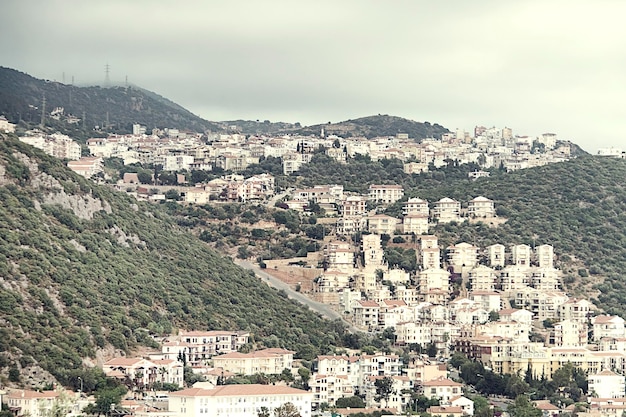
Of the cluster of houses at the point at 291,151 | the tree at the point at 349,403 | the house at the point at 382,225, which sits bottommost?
the tree at the point at 349,403

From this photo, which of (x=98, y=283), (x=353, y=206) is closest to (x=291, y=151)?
(x=353, y=206)

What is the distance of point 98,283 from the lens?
60.7m

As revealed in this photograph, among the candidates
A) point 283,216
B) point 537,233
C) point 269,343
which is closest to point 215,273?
point 269,343

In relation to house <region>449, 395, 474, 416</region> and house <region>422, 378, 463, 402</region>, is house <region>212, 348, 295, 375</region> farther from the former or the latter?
house <region>449, 395, 474, 416</region>

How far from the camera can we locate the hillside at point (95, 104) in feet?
370

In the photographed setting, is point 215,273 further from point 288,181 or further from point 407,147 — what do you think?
point 407,147

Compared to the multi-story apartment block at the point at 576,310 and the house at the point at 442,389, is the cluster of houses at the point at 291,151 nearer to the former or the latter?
the multi-story apartment block at the point at 576,310

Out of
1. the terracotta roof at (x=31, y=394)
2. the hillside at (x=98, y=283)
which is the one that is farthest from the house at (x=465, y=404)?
the terracotta roof at (x=31, y=394)

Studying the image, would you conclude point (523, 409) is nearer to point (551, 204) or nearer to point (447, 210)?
point (447, 210)

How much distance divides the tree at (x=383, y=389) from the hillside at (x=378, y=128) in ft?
215

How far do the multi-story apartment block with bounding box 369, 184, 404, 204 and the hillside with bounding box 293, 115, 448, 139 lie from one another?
1262 inches

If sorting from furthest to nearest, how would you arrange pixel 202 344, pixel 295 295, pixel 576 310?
1. pixel 295 295
2. pixel 576 310
3. pixel 202 344

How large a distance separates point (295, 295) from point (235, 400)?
2277 centimetres

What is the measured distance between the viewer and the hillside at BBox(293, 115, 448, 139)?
410ft
